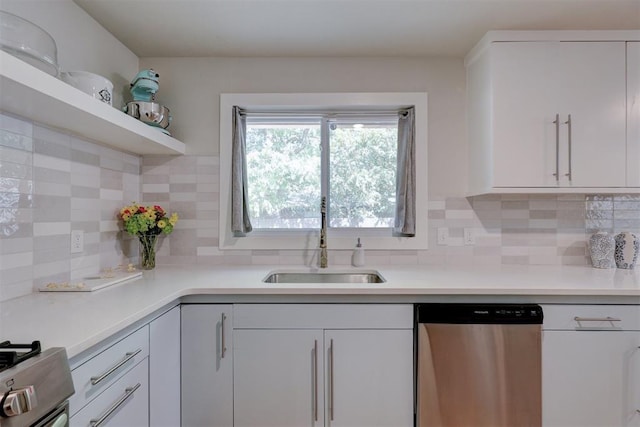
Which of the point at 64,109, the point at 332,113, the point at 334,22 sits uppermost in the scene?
the point at 334,22

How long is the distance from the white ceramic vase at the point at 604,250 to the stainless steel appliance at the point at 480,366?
0.90m

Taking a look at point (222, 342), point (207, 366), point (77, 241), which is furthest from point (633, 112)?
point (77, 241)

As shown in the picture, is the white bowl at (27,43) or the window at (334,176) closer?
the white bowl at (27,43)

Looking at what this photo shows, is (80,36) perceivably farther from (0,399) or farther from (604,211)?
(604,211)

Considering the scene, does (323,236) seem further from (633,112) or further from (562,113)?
(633,112)

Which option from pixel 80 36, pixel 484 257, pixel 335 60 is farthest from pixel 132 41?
pixel 484 257

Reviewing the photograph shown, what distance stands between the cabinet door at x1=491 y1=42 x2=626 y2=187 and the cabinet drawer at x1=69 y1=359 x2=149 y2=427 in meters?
1.90

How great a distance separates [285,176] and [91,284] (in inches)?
48.5

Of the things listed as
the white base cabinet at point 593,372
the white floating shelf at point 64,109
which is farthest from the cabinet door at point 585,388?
the white floating shelf at point 64,109

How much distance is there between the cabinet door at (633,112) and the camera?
5.75 ft

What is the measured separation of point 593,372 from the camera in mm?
1451

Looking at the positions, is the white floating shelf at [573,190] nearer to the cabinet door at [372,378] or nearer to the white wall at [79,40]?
the cabinet door at [372,378]

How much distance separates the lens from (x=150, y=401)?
1258 millimetres

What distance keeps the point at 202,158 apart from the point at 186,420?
58.4 inches
